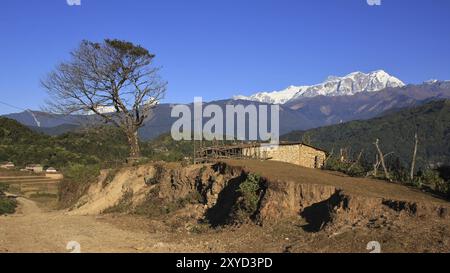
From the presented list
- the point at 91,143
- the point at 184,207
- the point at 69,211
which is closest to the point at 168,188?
the point at 184,207

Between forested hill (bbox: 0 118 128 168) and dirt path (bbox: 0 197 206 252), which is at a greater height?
forested hill (bbox: 0 118 128 168)

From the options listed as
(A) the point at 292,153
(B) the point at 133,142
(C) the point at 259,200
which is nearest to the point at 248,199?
(C) the point at 259,200

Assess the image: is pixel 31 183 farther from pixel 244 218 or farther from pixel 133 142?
pixel 244 218

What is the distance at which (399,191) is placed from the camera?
54.1 feet

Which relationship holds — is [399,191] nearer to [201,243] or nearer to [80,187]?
[201,243]

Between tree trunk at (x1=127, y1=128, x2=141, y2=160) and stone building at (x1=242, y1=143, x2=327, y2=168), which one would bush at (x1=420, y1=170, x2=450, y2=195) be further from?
tree trunk at (x1=127, y1=128, x2=141, y2=160)

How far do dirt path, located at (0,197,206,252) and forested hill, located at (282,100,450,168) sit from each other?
129 feet

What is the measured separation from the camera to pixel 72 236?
54.1 ft

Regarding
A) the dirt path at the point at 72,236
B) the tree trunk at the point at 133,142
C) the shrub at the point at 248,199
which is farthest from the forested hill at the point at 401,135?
the shrub at the point at 248,199

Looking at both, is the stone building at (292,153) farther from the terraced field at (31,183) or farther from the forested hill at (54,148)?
the forested hill at (54,148)

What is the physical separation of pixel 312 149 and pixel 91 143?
132 feet

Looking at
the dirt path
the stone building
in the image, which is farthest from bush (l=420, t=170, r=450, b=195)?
the stone building

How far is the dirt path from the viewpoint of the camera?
45.5 ft

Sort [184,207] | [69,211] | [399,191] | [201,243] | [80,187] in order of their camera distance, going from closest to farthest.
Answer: [201,243] < [399,191] < [184,207] < [69,211] < [80,187]
